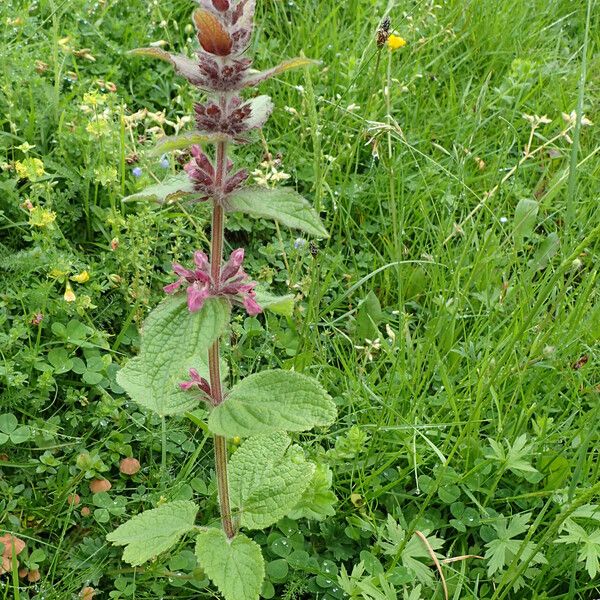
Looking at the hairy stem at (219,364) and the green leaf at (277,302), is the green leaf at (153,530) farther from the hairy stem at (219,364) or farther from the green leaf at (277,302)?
the green leaf at (277,302)

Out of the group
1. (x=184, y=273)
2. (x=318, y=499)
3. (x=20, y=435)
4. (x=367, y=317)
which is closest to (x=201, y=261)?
(x=184, y=273)

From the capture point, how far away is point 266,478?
6.63ft

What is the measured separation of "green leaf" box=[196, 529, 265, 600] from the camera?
1762mm

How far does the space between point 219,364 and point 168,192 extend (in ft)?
1.46

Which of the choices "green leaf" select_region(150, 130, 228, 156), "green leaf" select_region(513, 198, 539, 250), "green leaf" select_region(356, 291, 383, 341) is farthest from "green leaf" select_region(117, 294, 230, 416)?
"green leaf" select_region(513, 198, 539, 250)

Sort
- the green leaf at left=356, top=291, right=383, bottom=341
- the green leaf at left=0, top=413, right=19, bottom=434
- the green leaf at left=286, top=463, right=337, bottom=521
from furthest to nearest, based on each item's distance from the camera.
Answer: the green leaf at left=356, top=291, right=383, bottom=341
the green leaf at left=0, top=413, right=19, bottom=434
the green leaf at left=286, top=463, right=337, bottom=521

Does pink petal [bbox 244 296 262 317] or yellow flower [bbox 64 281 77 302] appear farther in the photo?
yellow flower [bbox 64 281 77 302]

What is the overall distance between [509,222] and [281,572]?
1.62 meters

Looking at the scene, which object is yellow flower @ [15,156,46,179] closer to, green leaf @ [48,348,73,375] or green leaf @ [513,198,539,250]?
green leaf @ [48,348,73,375]

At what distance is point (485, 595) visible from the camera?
204 centimetres

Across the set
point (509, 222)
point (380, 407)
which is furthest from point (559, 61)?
point (380, 407)

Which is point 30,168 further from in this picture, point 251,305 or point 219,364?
point 251,305

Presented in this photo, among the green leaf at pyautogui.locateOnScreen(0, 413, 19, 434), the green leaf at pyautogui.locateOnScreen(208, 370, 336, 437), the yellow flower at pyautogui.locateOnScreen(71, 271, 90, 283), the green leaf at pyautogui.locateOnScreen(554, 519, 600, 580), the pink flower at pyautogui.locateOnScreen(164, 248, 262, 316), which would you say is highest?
the pink flower at pyautogui.locateOnScreen(164, 248, 262, 316)

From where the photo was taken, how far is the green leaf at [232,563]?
176cm
